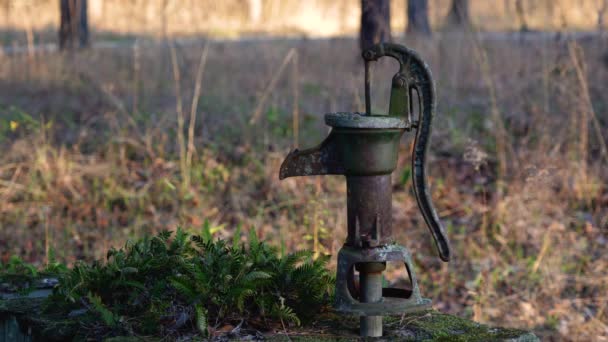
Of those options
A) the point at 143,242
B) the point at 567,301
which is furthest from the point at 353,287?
the point at 567,301

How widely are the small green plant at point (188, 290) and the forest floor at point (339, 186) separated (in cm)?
133

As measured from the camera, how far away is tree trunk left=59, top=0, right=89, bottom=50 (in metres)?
8.86

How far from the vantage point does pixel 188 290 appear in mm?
2188

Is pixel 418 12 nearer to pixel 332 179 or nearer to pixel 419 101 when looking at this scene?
pixel 332 179

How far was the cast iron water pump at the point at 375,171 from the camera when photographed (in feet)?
6.82

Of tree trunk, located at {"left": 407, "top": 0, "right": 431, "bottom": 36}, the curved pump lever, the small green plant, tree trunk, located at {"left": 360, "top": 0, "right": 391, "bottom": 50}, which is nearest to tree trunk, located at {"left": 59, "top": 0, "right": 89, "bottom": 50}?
tree trunk, located at {"left": 360, "top": 0, "right": 391, "bottom": 50}

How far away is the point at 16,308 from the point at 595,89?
6.09 m

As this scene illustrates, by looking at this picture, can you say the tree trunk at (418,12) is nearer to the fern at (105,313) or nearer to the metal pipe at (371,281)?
the metal pipe at (371,281)

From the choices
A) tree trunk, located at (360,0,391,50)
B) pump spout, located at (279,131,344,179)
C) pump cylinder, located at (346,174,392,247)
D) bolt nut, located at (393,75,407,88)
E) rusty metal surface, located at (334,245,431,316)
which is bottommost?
rusty metal surface, located at (334,245,431,316)

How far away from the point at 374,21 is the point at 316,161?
19.2 feet

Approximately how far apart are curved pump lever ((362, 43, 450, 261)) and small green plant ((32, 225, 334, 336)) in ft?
1.46

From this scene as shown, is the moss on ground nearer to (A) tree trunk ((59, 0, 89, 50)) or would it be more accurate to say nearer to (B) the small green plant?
(B) the small green plant

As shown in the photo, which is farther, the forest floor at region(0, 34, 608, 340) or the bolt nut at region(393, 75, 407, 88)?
the forest floor at region(0, 34, 608, 340)

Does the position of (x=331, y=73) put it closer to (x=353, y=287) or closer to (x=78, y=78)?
(x=78, y=78)
